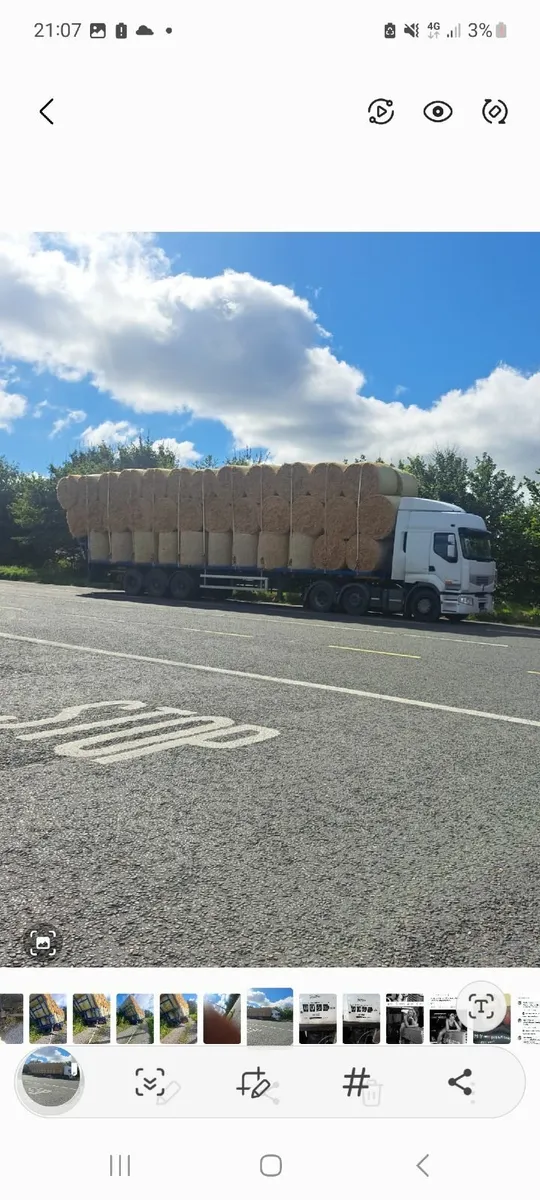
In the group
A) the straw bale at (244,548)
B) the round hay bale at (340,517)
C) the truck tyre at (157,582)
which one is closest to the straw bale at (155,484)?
the truck tyre at (157,582)

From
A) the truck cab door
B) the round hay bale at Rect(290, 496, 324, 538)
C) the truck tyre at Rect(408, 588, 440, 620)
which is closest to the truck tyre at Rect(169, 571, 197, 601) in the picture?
the round hay bale at Rect(290, 496, 324, 538)

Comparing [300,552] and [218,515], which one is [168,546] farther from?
[300,552]

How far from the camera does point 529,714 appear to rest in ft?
24.1

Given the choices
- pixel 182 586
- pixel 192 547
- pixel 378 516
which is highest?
pixel 378 516

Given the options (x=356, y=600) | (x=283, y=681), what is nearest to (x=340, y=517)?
(x=356, y=600)

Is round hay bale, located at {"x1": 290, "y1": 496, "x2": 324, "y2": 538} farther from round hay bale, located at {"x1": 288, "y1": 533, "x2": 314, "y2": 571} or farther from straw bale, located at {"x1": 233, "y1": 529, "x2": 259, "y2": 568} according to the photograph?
straw bale, located at {"x1": 233, "y1": 529, "x2": 259, "y2": 568}

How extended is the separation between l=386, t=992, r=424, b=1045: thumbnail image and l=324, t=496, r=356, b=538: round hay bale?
69.3ft

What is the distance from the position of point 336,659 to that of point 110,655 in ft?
9.73

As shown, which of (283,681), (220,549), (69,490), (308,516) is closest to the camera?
(283,681)

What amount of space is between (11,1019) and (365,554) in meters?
20.9

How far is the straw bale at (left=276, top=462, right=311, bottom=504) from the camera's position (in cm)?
2345

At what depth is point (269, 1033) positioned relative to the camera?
146 cm

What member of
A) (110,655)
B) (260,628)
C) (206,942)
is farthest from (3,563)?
(206,942)
